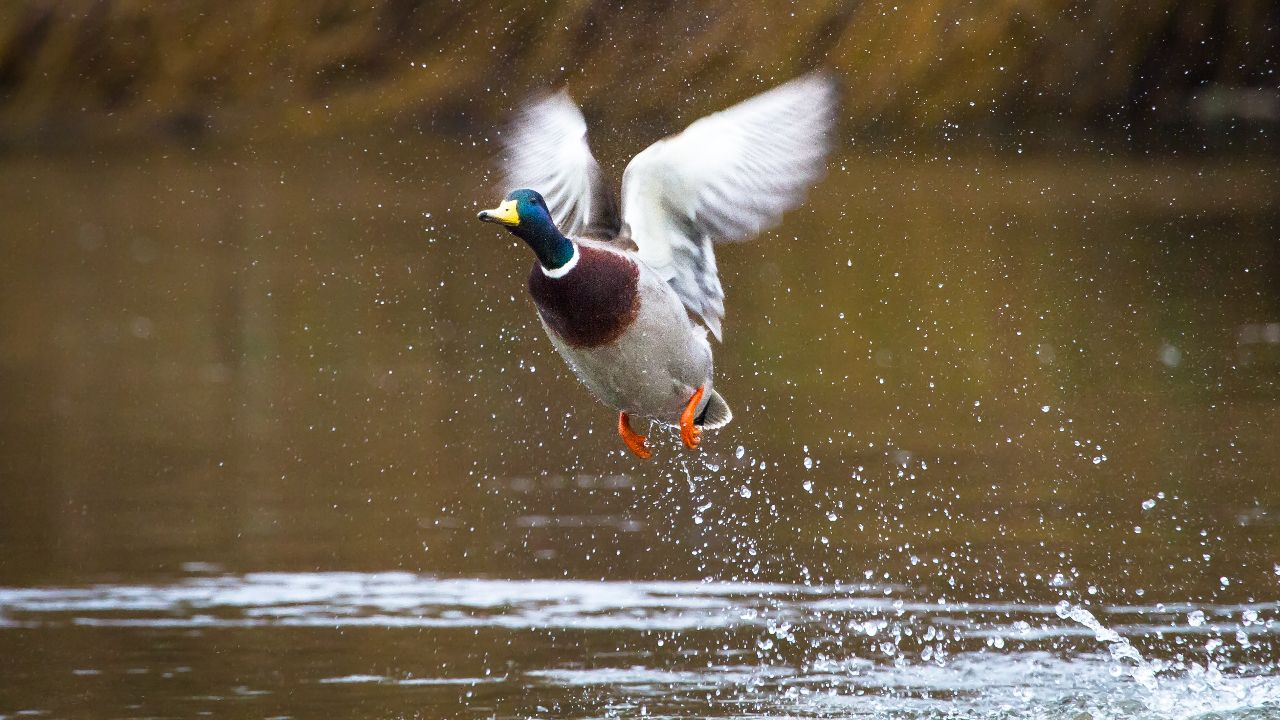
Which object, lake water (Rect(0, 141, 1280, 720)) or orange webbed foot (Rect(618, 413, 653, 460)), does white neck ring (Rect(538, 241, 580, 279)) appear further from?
lake water (Rect(0, 141, 1280, 720))

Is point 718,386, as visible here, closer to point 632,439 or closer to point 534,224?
point 632,439

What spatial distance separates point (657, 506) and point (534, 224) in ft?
13.5

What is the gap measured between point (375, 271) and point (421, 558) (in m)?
14.2

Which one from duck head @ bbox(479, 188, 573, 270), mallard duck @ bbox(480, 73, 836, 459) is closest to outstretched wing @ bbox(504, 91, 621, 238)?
mallard duck @ bbox(480, 73, 836, 459)

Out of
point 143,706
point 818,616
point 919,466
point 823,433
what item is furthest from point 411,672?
point 823,433

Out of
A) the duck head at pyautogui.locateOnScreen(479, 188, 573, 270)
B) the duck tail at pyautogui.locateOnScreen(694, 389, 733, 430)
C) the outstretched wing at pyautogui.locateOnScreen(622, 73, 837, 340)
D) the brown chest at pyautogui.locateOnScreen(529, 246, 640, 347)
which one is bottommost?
the duck tail at pyautogui.locateOnScreen(694, 389, 733, 430)

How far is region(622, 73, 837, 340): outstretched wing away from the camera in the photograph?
684cm

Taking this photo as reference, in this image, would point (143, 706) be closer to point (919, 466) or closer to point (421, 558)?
point (421, 558)

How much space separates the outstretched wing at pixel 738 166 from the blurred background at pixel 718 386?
0.71ft

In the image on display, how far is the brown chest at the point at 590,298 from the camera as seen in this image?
6.60 metres

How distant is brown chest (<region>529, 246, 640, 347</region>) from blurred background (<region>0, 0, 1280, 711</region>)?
1.00 metres

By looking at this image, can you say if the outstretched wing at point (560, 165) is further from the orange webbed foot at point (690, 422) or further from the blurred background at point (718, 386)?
the orange webbed foot at point (690, 422)

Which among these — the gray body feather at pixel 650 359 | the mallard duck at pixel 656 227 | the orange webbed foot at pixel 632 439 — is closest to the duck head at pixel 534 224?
the mallard duck at pixel 656 227

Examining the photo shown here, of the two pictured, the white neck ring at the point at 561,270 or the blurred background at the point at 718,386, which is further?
the blurred background at the point at 718,386
